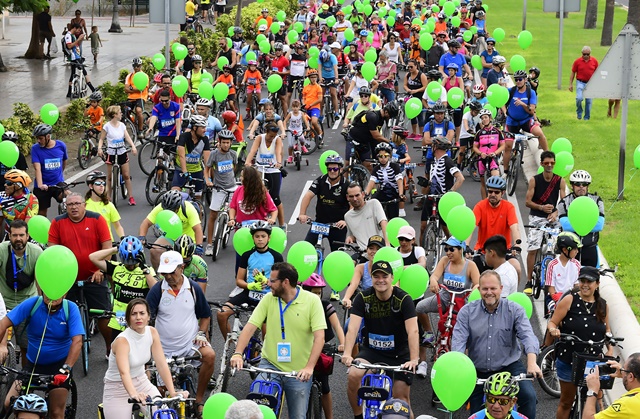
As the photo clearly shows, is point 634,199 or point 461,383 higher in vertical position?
point 461,383

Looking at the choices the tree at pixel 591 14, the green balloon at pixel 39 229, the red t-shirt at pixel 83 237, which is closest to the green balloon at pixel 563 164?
the red t-shirt at pixel 83 237

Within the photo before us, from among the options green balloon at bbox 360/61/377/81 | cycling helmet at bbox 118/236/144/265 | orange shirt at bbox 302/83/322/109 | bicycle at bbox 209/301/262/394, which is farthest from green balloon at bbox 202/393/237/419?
green balloon at bbox 360/61/377/81

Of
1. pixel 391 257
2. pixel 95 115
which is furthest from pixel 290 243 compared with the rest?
pixel 95 115

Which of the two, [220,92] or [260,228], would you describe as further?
[220,92]

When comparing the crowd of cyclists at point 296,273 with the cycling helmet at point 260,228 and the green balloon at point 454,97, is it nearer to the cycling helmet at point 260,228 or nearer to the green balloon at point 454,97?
the cycling helmet at point 260,228

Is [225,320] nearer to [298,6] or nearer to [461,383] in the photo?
[461,383]

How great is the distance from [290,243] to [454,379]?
360 inches

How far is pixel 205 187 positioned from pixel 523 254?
16.4 feet

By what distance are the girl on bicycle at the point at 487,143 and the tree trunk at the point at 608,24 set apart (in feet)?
79.8

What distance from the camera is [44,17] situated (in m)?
35.4

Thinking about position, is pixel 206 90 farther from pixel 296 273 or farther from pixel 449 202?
pixel 296 273

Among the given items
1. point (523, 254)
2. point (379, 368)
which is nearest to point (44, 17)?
point (523, 254)

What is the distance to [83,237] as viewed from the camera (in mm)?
12453

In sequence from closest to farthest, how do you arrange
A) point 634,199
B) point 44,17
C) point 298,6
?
point 634,199 < point 44,17 < point 298,6
